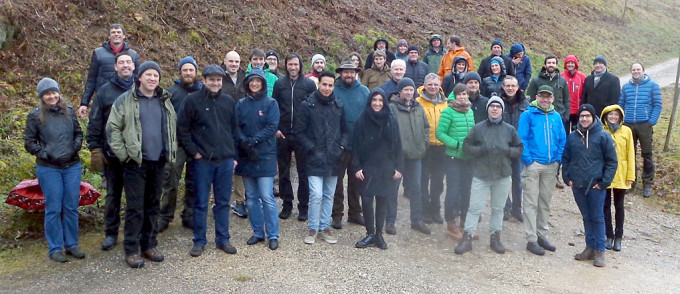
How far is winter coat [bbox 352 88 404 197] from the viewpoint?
7.16 meters

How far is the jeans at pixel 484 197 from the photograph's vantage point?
7484mm

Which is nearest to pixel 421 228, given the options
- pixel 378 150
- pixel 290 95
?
pixel 378 150

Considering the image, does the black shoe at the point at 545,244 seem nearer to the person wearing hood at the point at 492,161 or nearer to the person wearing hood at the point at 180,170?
the person wearing hood at the point at 492,161

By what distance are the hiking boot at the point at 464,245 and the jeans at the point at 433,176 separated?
1.02 m

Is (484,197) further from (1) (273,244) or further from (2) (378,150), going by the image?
(1) (273,244)

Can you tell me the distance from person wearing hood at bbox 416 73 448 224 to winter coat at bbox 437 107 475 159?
26 cm

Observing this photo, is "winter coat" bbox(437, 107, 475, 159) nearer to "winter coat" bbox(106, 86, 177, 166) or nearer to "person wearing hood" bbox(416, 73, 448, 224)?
"person wearing hood" bbox(416, 73, 448, 224)

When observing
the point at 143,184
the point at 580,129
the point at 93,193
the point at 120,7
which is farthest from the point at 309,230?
the point at 120,7

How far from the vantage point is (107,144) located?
6203 millimetres

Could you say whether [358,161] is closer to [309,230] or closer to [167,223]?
[309,230]

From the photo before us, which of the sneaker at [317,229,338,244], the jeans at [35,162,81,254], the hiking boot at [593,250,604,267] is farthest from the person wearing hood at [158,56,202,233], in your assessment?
the hiking boot at [593,250,604,267]

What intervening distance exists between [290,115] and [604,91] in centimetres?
591

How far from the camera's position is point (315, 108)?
7.30 meters

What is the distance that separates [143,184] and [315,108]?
2241 mm
